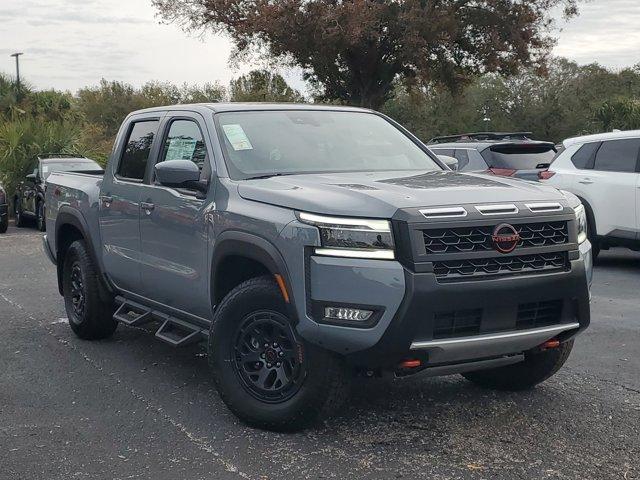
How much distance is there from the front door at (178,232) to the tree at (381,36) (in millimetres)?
20418

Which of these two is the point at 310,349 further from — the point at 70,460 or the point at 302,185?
the point at 70,460

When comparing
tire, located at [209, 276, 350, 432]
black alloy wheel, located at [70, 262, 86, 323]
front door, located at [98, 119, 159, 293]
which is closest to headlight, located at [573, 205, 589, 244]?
tire, located at [209, 276, 350, 432]

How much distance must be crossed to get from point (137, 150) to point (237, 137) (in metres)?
1.38

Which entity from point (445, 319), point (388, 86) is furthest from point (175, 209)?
point (388, 86)

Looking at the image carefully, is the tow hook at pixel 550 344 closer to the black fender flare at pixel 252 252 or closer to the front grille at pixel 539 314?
the front grille at pixel 539 314

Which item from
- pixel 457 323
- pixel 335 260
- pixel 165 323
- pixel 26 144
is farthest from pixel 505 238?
pixel 26 144

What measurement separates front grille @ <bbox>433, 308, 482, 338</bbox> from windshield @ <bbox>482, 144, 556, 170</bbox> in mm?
9131

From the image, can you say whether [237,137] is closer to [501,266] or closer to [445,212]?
[445,212]

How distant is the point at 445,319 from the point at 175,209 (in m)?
2.14

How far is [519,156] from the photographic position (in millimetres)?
13664

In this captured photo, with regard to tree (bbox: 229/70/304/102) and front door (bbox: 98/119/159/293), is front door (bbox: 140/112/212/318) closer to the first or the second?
front door (bbox: 98/119/159/293)

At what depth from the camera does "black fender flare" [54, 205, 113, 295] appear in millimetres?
7156

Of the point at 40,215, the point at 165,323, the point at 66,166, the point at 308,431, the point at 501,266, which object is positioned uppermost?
the point at 501,266

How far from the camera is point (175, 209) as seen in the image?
5.81m
